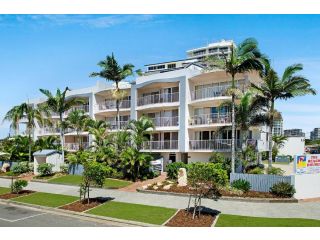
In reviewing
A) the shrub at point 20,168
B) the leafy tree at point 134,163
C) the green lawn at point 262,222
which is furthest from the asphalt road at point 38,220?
the shrub at point 20,168

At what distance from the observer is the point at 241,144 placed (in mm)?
28922

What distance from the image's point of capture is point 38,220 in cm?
1759

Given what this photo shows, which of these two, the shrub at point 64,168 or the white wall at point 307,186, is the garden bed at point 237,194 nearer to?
the white wall at point 307,186

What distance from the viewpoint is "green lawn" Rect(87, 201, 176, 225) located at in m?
17.0

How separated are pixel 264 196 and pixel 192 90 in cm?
1542

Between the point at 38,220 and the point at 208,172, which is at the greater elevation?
the point at 208,172

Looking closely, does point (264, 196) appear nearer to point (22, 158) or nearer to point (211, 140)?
point (211, 140)

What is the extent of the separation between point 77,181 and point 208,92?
14.7 m

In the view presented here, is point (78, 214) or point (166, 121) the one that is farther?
point (166, 121)

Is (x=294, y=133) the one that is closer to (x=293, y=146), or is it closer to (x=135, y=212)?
(x=293, y=146)

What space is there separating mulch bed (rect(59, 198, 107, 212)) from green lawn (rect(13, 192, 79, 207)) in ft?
2.99

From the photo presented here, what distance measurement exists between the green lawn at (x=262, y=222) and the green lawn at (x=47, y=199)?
35.4ft

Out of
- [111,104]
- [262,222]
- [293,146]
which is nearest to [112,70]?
[111,104]
